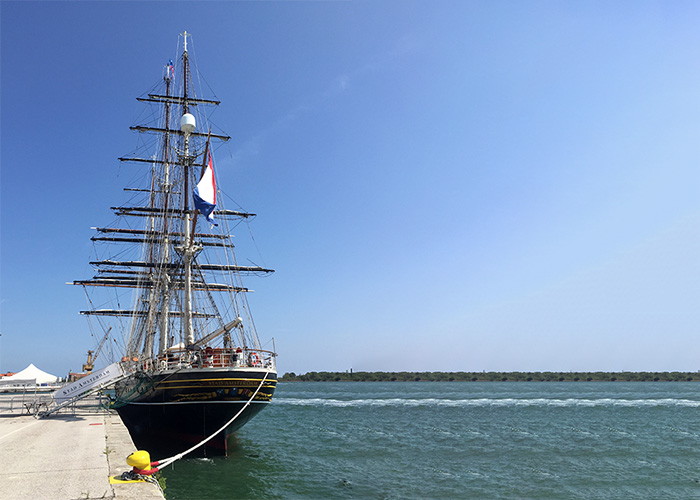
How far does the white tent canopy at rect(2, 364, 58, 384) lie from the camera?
42.7 meters

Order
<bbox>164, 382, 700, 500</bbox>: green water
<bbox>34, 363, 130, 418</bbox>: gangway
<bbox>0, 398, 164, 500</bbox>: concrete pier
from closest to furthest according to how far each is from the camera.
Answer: <bbox>0, 398, 164, 500</bbox>: concrete pier, <bbox>164, 382, 700, 500</bbox>: green water, <bbox>34, 363, 130, 418</bbox>: gangway

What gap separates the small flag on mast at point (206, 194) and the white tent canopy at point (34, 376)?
27.4 m

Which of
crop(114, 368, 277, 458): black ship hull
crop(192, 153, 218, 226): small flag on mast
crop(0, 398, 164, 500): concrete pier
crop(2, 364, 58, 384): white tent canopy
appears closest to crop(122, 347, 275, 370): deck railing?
crop(114, 368, 277, 458): black ship hull

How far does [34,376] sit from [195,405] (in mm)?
31400

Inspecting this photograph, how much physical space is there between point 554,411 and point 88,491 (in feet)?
161

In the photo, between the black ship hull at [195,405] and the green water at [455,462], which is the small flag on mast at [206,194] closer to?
the black ship hull at [195,405]

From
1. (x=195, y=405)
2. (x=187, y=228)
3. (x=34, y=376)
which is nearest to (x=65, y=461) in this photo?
(x=195, y=405)

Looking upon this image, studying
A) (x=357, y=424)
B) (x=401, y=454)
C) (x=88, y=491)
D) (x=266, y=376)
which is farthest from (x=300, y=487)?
(x=357, y=424)

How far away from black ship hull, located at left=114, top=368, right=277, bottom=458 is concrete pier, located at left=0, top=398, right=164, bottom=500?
8.96ft

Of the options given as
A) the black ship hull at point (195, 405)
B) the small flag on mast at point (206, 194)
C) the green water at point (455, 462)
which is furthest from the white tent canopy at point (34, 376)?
the small flag on mast at point (206, 194)

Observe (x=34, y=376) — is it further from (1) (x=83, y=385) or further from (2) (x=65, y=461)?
(2) (x=65, y=461)

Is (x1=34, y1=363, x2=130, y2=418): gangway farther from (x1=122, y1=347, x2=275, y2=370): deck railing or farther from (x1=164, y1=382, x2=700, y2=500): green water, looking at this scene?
(x1=164, y1=382, x2=700, y2=500): green water

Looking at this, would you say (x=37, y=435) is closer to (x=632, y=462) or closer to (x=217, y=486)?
(x=217, y=486)

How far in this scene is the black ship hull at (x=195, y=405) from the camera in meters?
22.1
